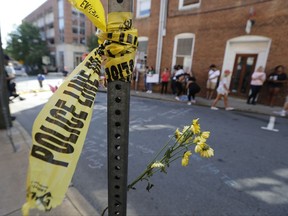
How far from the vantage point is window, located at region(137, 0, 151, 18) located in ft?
40.5

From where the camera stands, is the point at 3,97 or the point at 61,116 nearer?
the point at 61,116

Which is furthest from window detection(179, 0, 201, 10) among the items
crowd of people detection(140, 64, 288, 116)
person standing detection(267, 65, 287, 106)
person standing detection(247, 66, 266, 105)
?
person standing detection(267, 65, 287, 106)

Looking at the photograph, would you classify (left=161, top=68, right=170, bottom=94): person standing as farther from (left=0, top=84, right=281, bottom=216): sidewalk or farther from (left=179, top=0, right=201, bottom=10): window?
(left=0, top=84, right=281, bottom=216): sidewalk

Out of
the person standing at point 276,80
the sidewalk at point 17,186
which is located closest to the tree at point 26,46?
the sidewalk at point 17,186

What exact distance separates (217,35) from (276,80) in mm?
3542

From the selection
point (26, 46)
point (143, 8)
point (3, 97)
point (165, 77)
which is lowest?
point (3, 97)

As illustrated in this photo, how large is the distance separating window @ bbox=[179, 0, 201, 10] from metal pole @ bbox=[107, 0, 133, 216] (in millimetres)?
10948

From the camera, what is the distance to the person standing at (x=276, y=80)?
7.61m

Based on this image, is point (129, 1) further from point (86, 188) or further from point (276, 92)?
point (276, 92)

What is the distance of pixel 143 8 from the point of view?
41.5 ft

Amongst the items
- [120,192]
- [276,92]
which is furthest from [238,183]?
[276,92]

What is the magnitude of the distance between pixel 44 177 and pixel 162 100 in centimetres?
932

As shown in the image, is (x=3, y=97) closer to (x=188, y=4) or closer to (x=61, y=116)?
(x=61, y=116)


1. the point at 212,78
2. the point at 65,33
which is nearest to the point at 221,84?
the point at 212,78
